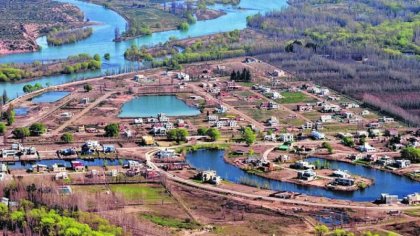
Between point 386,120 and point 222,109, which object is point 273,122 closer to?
point 222,109

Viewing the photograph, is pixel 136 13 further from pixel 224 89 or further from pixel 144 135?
pixel 144 135

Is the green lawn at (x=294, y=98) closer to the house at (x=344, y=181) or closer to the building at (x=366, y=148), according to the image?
the building at (x=366, y=148)

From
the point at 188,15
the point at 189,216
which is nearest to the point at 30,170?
the point at 189,216

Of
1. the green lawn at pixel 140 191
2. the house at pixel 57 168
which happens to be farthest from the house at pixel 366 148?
the house at pixel 57 168

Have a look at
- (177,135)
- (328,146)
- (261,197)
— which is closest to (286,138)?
(328,146)

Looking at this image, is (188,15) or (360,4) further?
(360,4)
